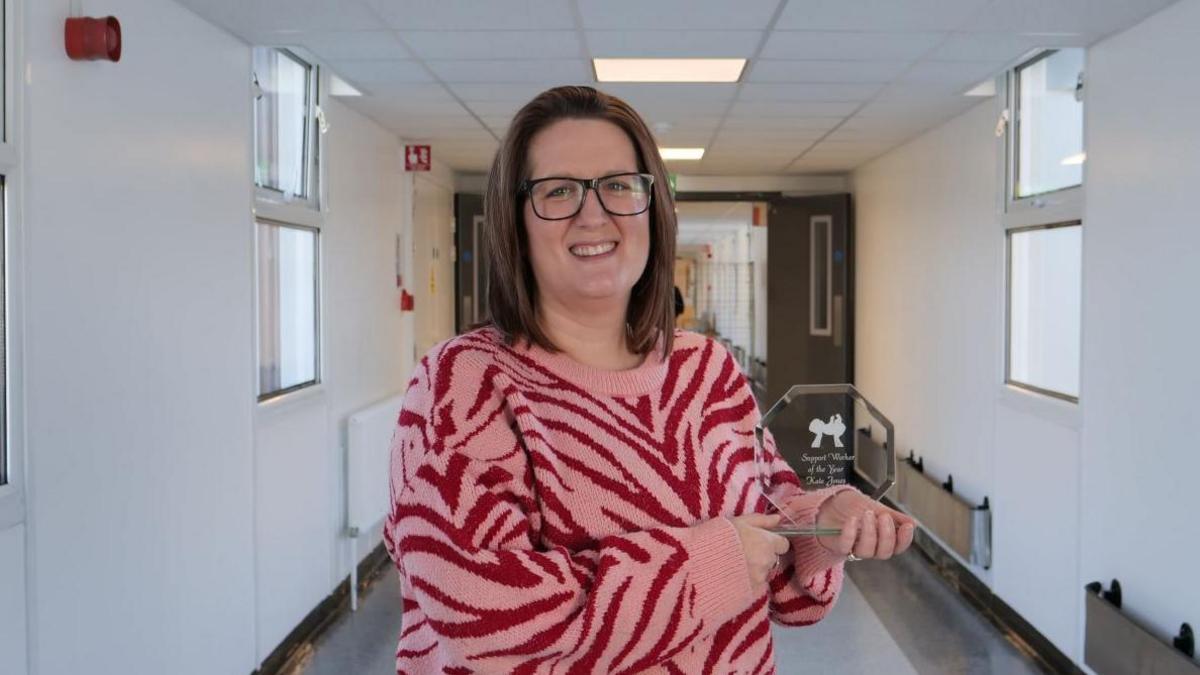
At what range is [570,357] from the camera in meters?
1.20

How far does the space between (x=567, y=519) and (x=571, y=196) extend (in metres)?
0.37

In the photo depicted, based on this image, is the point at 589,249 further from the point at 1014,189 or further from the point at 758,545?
the point at 1014,189

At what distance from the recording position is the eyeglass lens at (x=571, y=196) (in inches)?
45.5

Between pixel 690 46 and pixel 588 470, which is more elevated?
pixel 690 46

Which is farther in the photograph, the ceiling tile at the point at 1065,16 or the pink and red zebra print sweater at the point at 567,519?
the ceiling tile at the point at 1065,16

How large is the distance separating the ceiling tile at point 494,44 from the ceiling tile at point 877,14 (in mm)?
858

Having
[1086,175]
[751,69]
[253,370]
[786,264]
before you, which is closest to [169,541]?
[253,370]

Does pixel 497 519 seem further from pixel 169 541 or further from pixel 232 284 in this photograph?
pixel 232 284

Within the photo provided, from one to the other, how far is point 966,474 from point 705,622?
4.84 m

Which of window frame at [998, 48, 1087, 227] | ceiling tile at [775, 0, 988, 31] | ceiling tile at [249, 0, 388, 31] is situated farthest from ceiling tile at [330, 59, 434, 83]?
window frame at [998, 48, 1087, 227]

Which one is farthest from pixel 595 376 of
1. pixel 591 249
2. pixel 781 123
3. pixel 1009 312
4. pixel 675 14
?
pixel 781 123

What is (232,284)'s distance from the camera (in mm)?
3602

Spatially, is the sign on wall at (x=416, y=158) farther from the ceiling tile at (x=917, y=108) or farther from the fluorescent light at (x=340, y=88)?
the ceiling tile at (x=917, y=108)

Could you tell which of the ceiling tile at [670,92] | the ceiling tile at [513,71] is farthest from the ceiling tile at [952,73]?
the ceiling tile at [513,71]
